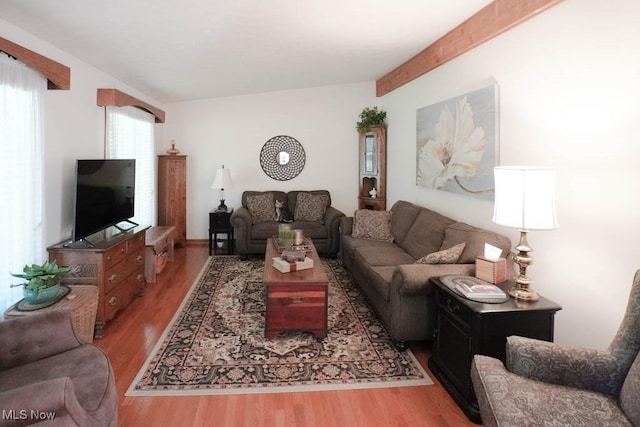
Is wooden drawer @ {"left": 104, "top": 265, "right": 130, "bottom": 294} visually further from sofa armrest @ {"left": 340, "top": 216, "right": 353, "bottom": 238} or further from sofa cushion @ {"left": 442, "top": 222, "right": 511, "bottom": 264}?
sofa cushion @ {"left": 442, "top": 222, "right": 511, "bottom": 264}

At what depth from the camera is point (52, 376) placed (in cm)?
166

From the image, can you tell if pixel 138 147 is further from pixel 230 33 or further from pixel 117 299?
pixel 230 33

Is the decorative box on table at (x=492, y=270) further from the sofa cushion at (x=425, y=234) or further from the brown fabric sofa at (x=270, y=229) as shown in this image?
the brown fabric sofa at (x=270, y=229)

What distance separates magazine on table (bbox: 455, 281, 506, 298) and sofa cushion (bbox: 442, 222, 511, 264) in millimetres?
508

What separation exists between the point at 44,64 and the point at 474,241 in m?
3.37

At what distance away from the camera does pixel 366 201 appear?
6.11 meters

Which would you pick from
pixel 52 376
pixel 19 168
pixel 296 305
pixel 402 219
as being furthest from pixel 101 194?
pixel 402 219

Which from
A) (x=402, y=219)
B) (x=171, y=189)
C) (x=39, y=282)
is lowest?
(x=39, y=282)

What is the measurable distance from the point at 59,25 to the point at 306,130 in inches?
160

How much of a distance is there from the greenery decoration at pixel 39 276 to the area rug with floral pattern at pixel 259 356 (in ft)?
2.77

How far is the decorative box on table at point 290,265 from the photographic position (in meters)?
3.17

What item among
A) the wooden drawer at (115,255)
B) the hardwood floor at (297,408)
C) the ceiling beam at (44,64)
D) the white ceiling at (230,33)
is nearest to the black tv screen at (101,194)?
the wooden drawer at (115,255)

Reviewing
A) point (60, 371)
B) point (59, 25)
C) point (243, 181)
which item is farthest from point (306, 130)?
point (60, 371)

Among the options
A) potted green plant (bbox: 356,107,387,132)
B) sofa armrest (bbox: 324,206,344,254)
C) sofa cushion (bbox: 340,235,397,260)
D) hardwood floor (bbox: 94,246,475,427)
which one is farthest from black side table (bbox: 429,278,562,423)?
potted green plant (bbox: 356,107,387,132)
